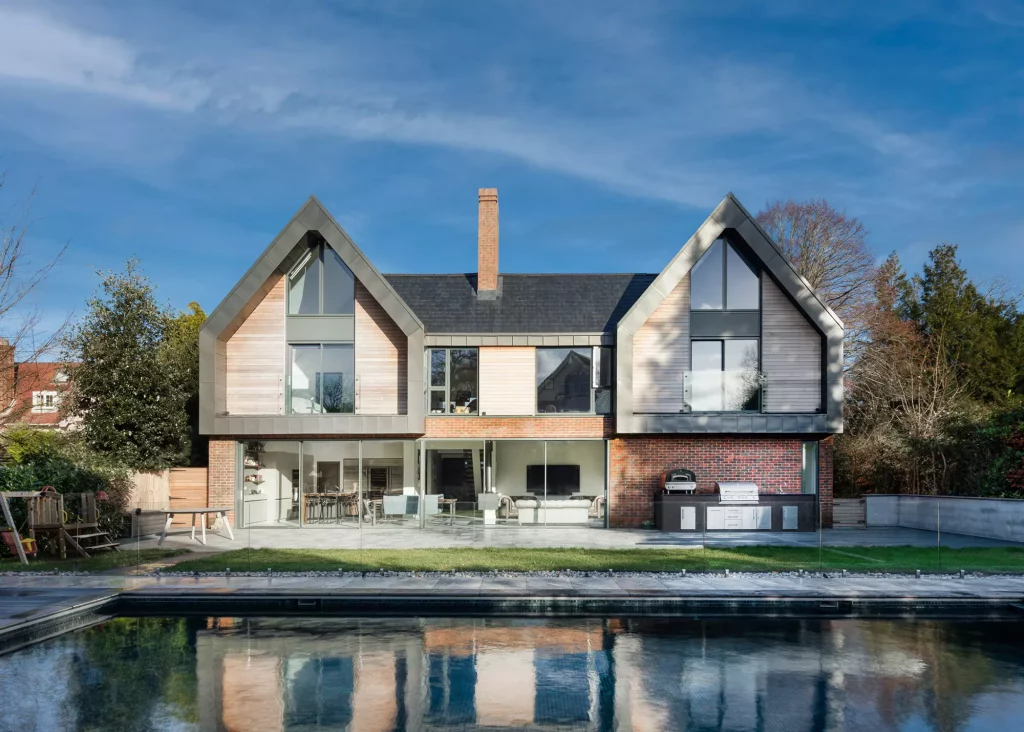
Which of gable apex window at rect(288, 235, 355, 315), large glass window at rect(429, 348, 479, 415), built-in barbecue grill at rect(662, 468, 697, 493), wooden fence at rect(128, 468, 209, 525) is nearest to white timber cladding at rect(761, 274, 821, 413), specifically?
built-in barbecue grill at rect(662, 468, 697, 493)

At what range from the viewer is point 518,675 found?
8039mm

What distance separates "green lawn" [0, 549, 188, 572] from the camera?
535 inches

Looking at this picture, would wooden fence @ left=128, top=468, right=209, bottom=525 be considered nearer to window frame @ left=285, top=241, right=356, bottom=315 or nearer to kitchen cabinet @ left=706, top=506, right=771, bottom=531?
window frame @ left=285, top=241, right=356, bottom=315

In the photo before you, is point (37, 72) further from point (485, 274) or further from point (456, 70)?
point (485, 274)

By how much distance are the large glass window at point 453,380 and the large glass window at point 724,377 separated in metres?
5.58

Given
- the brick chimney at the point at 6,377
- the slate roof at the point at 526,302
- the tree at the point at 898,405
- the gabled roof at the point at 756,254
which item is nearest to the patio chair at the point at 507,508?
the slate roof at the point at 526,302

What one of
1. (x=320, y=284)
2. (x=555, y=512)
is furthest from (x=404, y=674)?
(x=320, y=284)

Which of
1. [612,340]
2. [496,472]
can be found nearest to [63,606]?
[496,472]

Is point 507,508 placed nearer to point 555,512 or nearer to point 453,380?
point 555,512

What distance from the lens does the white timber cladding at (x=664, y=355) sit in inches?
812

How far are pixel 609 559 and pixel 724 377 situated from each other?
8184 mm

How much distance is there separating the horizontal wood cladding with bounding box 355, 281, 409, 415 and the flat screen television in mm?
3818

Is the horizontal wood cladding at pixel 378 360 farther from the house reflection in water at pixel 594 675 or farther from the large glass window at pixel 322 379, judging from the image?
the house reflection in water at pixel 594 675

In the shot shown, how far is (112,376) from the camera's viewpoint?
2094 cm
